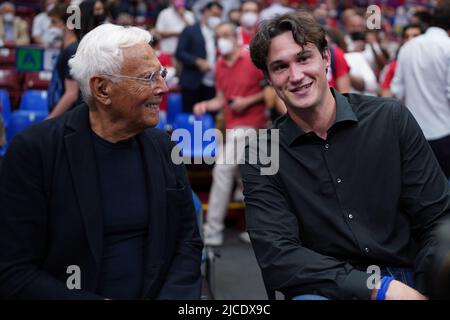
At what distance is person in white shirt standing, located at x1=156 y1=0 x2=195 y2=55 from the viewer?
29.1ft

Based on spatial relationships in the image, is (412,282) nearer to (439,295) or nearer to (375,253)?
(375,253)

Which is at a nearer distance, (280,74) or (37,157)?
(37,157)

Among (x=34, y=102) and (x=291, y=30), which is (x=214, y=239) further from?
(x=291, y=30)

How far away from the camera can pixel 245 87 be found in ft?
16.9

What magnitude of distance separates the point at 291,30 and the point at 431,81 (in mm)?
2324

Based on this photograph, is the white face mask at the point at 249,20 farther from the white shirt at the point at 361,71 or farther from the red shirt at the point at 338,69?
the red shirt at the point at 338,69

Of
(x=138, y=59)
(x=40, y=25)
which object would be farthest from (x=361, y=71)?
(x=40, y=25)

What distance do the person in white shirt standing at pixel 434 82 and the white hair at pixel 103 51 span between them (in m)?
2.57

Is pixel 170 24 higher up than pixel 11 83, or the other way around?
pixel 170 24

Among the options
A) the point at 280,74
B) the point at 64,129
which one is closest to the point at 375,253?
the point at 280,74

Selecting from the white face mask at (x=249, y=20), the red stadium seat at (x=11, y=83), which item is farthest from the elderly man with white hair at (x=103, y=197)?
the red stadium seat at (x=11, y=83)

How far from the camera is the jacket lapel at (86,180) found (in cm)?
197

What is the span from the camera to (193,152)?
19.1ft
